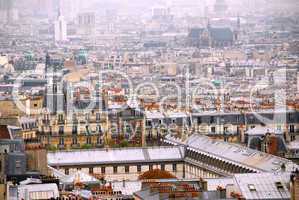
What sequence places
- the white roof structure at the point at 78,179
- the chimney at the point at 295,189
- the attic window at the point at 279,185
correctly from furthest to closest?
1. the white roof structure at the point at 78,179
2. the attic window at the point at 279,185
3. the chimney at the point at 295,189

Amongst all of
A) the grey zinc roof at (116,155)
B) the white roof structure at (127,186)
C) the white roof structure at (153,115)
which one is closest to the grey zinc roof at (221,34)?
the white roof structure at (153,115)

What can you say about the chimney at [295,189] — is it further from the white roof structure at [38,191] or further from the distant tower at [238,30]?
the distant tower at [238,30]

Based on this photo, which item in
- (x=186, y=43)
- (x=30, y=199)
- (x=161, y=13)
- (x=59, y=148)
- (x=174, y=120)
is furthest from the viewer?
(x=161, y=13)

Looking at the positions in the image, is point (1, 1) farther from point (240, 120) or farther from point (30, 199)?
point (30, 199)

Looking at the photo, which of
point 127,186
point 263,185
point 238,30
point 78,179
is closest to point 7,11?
point 238,30

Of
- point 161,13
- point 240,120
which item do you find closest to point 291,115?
point 240,120

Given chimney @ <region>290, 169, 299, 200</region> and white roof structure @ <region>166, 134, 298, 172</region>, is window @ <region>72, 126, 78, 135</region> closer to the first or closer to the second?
white roof structure @ <region>166, 134, 298, 172</region>
